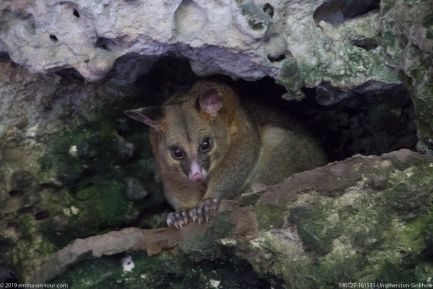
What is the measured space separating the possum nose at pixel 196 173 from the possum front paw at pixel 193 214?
146mm

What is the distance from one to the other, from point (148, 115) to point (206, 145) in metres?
0.44

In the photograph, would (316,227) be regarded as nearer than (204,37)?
Yes

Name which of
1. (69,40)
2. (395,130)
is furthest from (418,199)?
(69,40)

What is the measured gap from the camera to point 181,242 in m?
5.03

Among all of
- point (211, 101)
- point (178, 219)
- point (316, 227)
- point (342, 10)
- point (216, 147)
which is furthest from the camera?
point (216, 147)

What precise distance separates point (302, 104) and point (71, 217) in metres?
1.70

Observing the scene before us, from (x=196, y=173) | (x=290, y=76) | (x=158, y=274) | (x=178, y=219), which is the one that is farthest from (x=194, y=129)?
(x=158, y=274)

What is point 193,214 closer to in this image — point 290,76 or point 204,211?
point 204,211

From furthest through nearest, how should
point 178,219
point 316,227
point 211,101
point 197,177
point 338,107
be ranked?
point 338,107 < point 211,101 < point 197,177 < point 178,219 < point 316,227

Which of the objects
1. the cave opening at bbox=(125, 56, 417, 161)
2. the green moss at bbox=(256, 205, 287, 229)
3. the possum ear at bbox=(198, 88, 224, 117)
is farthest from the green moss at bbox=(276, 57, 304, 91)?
the green moss at bbox=(256, 205, 287, 229)

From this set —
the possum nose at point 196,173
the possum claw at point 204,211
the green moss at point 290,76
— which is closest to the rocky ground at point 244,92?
the green moss at point 290,76

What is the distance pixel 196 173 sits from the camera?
5625mm

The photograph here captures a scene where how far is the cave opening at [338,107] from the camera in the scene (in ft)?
18.5

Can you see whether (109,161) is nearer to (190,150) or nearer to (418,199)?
(190,150)
